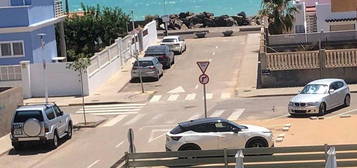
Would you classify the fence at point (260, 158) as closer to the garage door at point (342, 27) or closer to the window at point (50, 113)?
the window at point (50, 113)

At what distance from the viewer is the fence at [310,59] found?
137 feet

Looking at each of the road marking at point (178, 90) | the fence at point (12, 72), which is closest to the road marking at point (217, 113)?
the road marking at point (178, 90)

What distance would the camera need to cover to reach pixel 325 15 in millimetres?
57531

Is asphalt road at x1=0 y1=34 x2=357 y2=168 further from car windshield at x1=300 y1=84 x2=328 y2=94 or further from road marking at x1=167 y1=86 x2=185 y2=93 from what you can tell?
car windshield at x1=300 y1=84 x2=328 y2=94

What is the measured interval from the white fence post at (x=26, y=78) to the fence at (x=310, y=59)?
1420 centimetres

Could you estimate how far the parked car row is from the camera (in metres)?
47.2

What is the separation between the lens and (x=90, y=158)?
25.2 meters

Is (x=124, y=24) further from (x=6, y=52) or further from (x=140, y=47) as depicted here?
(x=6, y=52)

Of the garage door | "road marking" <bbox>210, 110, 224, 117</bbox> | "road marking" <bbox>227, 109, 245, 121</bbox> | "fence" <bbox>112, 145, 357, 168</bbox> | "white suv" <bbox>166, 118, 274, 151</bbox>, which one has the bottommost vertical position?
"road marking" <bbox>210, 110, 224, 117</bbox>

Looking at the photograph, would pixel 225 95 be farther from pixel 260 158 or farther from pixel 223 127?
pixel 260 158

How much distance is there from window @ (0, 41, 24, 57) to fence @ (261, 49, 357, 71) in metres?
15.6

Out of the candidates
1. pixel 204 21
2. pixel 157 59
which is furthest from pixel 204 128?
pixel 204 21

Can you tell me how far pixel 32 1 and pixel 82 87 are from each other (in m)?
9.08

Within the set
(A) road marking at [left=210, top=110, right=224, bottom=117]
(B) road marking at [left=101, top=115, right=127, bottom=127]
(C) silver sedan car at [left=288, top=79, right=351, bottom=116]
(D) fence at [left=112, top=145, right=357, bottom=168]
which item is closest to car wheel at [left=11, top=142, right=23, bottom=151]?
(B) road marking at [left=101, top=115, right=127, bottom=127]
